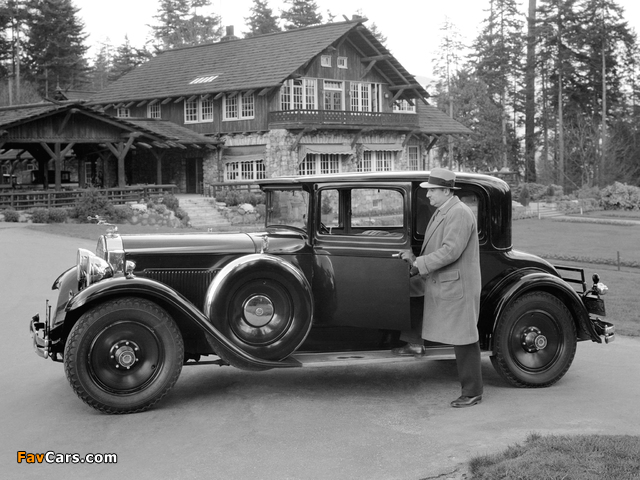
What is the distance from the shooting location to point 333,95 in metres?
42.7

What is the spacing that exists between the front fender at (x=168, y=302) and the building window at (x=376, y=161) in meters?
36.0

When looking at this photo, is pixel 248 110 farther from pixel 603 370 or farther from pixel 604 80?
pixel 603 370

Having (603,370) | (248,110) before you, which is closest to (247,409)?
(603,370)

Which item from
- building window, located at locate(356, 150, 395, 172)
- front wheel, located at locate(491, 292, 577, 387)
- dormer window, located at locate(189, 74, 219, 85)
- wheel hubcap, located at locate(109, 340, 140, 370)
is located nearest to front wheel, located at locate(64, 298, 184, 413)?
wheel hubcap, located at locate(109, 340, 140, 370)

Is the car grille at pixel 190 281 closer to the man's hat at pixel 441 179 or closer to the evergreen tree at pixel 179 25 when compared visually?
the man's hat at pixel 441 179

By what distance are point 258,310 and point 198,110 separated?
37.5m

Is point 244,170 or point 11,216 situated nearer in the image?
point 11,216

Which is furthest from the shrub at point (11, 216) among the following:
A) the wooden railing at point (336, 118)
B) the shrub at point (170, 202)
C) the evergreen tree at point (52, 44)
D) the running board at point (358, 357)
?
the evergreen tree at point (52, 44)

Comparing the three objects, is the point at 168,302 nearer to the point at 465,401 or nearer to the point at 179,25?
the point at 465,401

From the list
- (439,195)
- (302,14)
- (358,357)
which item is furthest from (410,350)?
(302,14)

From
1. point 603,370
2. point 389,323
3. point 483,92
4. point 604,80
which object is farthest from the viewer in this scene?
point 483,92

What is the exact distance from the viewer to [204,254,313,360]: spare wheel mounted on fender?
6.72 meters

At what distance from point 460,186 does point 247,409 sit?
2.87m

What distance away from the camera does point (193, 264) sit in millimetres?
7035
